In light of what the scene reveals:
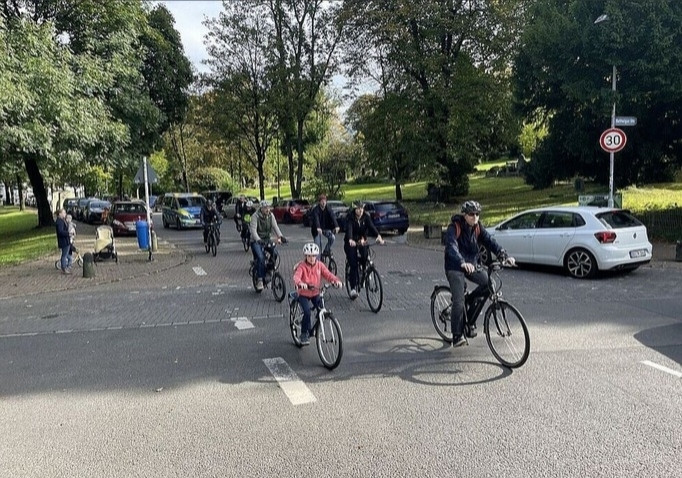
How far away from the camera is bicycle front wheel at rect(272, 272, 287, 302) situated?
959cm

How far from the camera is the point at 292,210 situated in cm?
3325

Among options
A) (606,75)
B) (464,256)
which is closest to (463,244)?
(464,256)

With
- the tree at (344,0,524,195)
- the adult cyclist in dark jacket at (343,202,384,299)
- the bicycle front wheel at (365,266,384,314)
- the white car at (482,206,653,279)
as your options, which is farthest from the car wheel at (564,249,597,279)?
the tree at (344,0,524,195)

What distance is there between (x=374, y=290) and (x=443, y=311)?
220cm

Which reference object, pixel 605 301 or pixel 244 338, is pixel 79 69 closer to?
pixel 244 338

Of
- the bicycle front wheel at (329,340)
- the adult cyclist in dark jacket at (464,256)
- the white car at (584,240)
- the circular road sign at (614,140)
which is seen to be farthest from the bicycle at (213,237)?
the adult cyclist in dark jacket at (464,256)

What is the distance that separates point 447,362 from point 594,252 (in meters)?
6.24

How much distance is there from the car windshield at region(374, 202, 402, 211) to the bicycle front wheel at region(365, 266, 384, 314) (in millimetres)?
13799

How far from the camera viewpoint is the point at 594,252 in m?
10.6

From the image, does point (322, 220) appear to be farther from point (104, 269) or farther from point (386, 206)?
point (386, 206)

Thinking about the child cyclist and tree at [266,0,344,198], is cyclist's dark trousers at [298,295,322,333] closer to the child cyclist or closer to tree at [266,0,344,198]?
the child cyclist

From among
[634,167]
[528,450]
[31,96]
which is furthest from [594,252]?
[31,96]

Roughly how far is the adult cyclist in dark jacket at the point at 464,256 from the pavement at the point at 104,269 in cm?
807

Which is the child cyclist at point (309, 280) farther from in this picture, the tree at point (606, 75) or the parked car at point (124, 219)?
the parked car at point (124, 219)
